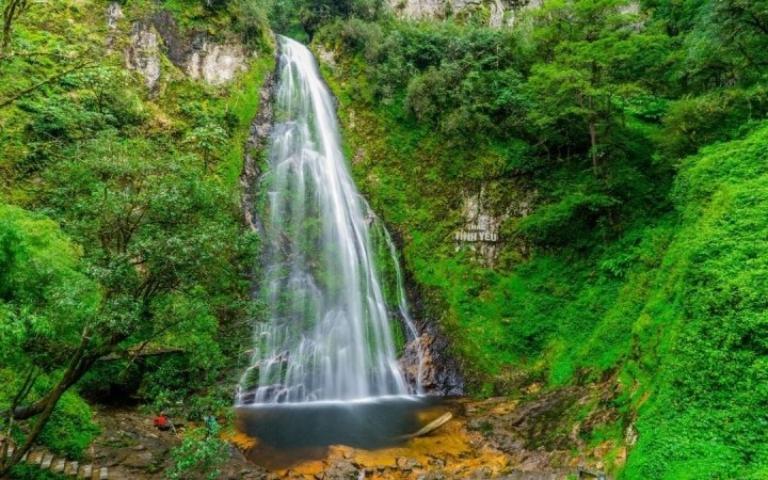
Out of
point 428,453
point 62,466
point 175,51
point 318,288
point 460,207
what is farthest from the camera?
point 175,51

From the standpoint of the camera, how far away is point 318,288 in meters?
19.3

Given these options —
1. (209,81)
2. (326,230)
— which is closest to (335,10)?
(209,81)

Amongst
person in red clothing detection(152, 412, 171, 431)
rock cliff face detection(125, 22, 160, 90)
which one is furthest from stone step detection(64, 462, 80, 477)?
rock cliff face detection(125, 22, 160, 90)

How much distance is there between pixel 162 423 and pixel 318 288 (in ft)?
27.1

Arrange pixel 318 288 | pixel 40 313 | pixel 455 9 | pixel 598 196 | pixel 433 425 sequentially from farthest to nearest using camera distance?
pixel 455 9
pixel 318 288
pixel 598 196
pixel 433 425
pixel 40 313

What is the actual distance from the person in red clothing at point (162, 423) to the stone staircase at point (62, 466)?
8.55 ft

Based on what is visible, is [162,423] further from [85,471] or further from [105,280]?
[105,280]

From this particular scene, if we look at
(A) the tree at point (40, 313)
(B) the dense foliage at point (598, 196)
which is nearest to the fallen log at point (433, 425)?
(B) the dense foliage at point (598, 196)

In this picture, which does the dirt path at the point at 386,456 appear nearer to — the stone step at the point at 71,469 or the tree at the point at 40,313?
the stone step at the point at 71,469

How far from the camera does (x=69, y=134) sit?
17406mm

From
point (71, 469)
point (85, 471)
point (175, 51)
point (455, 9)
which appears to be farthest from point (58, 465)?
point (455, 9)

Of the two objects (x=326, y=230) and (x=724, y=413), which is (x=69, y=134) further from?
(x=724, y=413)

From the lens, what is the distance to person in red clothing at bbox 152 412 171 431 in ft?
39.9

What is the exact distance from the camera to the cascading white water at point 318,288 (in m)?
16.6
